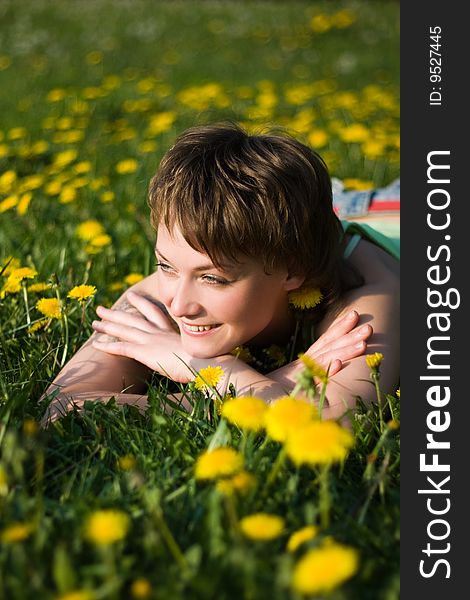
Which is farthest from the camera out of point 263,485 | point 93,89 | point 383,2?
point 383,2

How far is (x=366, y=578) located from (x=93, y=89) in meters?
4.30

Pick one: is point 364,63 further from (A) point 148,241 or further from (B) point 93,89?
(A) point 148,241

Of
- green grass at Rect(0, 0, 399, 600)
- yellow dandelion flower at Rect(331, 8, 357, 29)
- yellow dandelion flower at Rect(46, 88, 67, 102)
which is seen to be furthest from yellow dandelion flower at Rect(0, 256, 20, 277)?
yellow dandelion flower at Rect(331, 8, 357, 29)

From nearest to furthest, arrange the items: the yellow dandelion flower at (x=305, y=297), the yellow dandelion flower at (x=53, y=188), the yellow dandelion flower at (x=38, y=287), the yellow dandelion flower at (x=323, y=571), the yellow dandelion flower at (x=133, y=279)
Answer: the yellow dandelion flower at (x=323, y=571), the yellow dandelion flower at (x=305, y=297), the yellow dandelion flower at (x=38, y=287), the yellow dandelion flower at (x=133, y=279), the yellow dandelion flower at (x=53, y=188)

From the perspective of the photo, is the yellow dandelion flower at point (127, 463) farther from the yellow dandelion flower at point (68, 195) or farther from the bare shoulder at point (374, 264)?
the yellow dandelion flower at point (68, 195)

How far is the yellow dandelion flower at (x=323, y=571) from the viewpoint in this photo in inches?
39.7

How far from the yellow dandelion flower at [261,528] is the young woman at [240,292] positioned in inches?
23.8

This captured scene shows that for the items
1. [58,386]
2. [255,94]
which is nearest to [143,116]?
[255,94]

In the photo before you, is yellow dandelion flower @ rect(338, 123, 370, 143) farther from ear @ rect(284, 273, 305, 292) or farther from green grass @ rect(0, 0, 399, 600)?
ear @ rect(284, 273, 305, 292)

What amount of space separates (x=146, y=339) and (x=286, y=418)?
Answer: 86cm

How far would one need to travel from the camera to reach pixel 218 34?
7.57 metres

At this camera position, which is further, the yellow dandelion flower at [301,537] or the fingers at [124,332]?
the fingers at [124,332]

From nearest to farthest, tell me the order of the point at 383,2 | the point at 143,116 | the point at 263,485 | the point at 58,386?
the point at 263,485
the point at 58,386
the point at 143,116
the point at 383,2

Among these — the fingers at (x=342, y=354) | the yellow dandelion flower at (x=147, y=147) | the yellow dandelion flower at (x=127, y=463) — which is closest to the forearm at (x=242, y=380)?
the fingers at (x=342, y=354)
